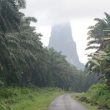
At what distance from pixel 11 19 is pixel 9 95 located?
28.5ft

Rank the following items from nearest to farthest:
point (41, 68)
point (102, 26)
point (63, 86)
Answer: point (102, 26), point (41, 68), point (63, 86)

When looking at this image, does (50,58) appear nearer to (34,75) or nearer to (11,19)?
(34,75)

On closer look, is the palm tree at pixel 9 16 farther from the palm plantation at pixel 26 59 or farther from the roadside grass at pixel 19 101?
the roadside grass at pixel 19 101

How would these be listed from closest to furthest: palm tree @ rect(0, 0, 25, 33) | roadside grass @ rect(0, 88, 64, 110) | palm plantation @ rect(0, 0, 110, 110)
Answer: roadside grass @ rect(0, 88, 64, 110) → palm tree @ rect(0, 0, 25, 33) → palm plantation @ rect(0, 0, 110, 110)

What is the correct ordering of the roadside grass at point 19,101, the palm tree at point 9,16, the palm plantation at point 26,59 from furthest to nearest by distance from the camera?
the palm plantation at point 26,59 → the palm tree at point 9,16 → the roadside grass at point 19,101

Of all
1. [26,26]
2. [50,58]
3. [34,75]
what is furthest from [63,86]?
[26,26]

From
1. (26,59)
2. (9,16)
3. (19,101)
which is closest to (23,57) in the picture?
(26,59)

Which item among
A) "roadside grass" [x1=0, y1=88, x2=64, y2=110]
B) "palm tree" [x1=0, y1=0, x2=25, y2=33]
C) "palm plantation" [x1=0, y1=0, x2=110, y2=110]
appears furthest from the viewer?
"palm plantation" [x1=0, y1=0, x2=110, y2=110]

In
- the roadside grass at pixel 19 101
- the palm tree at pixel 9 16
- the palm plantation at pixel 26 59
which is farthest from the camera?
the palm plantation at pixel 26 59

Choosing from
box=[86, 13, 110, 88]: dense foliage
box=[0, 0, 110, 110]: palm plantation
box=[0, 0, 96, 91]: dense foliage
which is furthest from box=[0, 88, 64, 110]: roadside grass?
box=[86, 13, 110, 88]: dense foliage

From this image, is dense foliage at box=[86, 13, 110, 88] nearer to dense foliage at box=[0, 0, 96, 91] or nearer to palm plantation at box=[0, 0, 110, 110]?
palm plantation at box=[0, 0, 110, 110]

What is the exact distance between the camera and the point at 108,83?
3616 cm

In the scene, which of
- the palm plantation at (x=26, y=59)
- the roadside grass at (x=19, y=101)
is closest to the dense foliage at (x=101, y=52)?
the palm plantation at (x=26, y=59)

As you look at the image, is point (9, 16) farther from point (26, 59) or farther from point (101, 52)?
point (26, 59)
